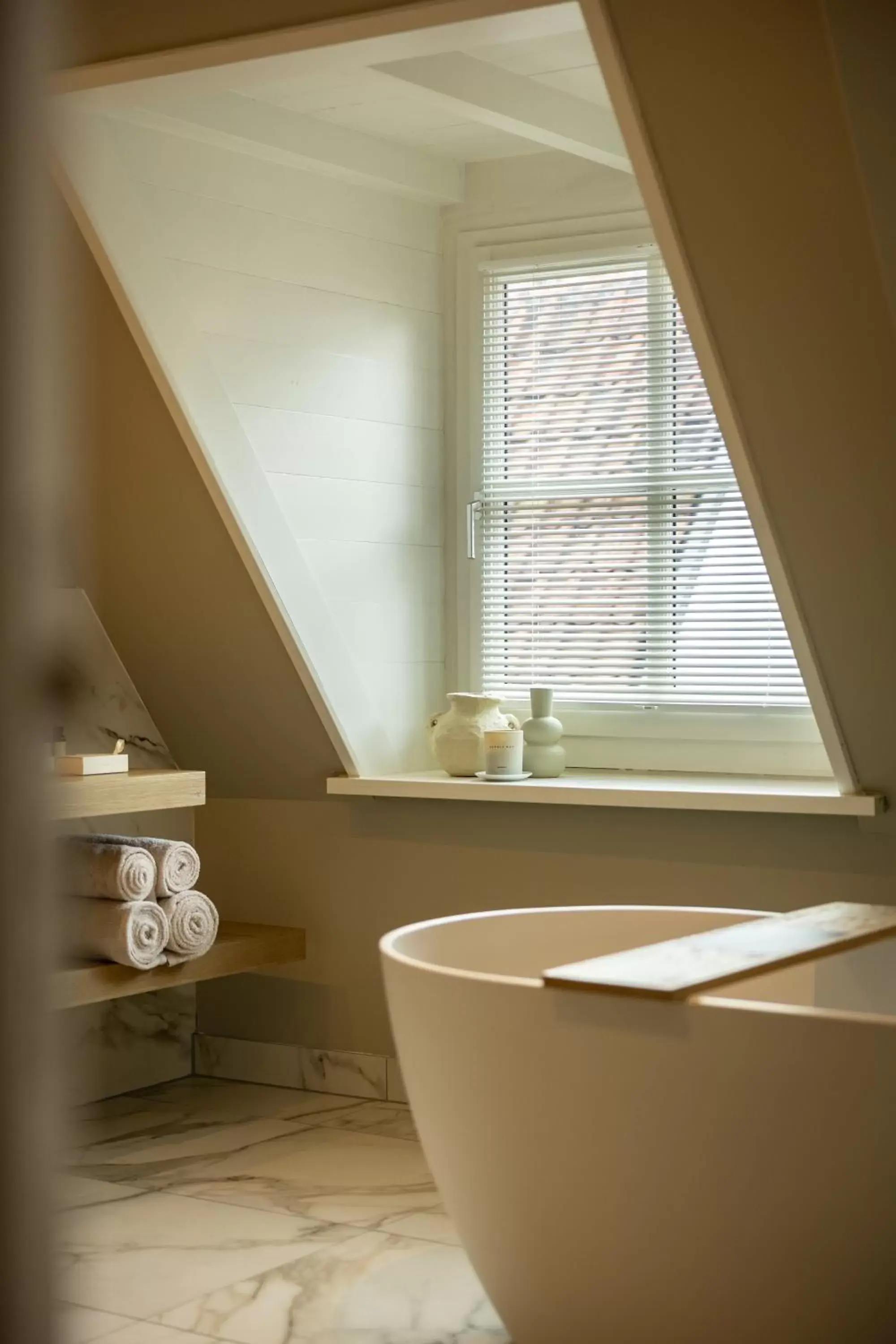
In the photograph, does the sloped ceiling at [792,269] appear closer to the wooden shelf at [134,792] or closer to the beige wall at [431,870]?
the beige wall at [431,870]

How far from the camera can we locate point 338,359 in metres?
3.68

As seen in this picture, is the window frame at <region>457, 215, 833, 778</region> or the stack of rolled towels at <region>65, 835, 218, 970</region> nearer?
the stack of rolled towels at <region>65, 835, 218, 970</region>

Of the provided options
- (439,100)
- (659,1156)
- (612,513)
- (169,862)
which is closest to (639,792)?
(612,513)

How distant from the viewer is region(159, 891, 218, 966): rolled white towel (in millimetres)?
3441

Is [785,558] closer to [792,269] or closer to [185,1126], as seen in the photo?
[792,269]

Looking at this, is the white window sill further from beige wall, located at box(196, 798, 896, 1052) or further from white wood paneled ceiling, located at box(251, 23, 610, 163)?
white wood paneled ceiling, located at box(251, 23, 610, 163)

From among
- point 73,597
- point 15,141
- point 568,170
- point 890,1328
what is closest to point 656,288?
point 568,170

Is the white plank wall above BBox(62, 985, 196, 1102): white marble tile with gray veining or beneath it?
above

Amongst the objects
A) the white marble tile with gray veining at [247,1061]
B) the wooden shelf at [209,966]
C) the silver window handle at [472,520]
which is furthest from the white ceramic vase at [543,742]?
the white marble tile with gray veining at [247,1061]

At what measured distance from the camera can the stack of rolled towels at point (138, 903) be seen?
3.30 meters

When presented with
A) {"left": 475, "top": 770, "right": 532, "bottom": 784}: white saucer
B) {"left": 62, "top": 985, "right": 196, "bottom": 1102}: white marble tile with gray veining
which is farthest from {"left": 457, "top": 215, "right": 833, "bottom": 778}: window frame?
{"left": 62, "top": 985, "right": 196, "bottom": 1102}: white marble tile with gray veining

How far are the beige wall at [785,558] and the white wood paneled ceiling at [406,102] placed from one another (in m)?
0.35

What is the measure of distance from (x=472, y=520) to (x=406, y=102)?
1.06 meters

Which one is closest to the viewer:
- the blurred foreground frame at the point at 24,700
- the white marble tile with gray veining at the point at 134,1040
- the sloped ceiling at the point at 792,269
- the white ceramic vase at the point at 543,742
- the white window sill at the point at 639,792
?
the blurred foreground frame at the point at 24,700
